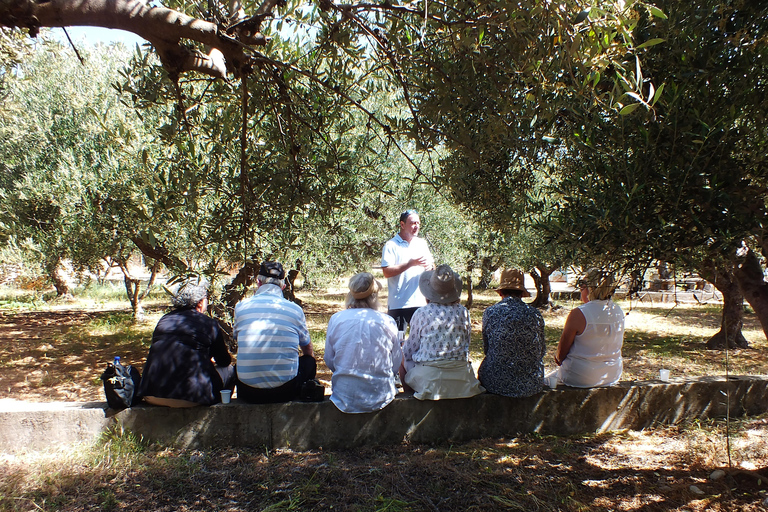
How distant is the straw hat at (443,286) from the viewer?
3.85 meters

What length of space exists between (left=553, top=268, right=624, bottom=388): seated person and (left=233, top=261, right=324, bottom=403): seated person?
6.89 ft

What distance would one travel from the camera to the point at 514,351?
12.5ft

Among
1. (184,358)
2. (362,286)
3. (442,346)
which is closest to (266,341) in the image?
(184,358)

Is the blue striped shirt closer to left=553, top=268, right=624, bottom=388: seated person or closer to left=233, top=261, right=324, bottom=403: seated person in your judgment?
left=233, top=261, right=324, bottom=403: seated person

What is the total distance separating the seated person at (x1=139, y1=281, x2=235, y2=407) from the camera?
349cm

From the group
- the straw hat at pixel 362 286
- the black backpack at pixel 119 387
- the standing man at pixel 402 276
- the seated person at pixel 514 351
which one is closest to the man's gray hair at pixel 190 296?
the black backpack at pixel 119 387

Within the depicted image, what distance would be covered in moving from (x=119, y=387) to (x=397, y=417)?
2.00m

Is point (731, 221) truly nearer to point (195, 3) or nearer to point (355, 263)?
point (195, 3)

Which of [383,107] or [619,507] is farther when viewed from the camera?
[383,107]

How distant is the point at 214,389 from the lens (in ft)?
12.2

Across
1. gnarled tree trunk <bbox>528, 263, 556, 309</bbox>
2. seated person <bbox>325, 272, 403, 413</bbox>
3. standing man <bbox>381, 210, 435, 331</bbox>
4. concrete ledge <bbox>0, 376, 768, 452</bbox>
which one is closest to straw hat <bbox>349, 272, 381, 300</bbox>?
seated person <bbox>325, 272, 403, 413</bbox>

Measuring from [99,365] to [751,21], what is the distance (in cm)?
823

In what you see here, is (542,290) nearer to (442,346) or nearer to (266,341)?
(442,346)

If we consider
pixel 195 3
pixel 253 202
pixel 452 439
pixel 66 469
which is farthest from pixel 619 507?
pixel 195 3
